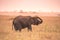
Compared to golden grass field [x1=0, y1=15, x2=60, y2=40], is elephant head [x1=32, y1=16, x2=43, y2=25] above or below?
above

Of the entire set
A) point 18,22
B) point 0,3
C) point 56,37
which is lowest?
point 56,37

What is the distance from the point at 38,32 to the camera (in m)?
1.33

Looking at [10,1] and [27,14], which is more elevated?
[10,1]

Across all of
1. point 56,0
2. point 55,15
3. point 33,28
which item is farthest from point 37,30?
point 56,0

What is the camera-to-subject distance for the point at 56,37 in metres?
1.33

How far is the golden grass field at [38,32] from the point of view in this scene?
1328 millimetres

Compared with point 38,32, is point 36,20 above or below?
above

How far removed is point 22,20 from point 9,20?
0.14m

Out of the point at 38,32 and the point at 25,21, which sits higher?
the point at 25,21

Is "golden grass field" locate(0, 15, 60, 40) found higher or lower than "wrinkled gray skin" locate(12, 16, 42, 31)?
lower

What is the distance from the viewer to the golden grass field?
133cm

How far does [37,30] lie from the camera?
4.37 ft

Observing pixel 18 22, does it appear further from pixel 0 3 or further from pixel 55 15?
pixel 55 15

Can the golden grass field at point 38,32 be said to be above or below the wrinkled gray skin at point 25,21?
below
